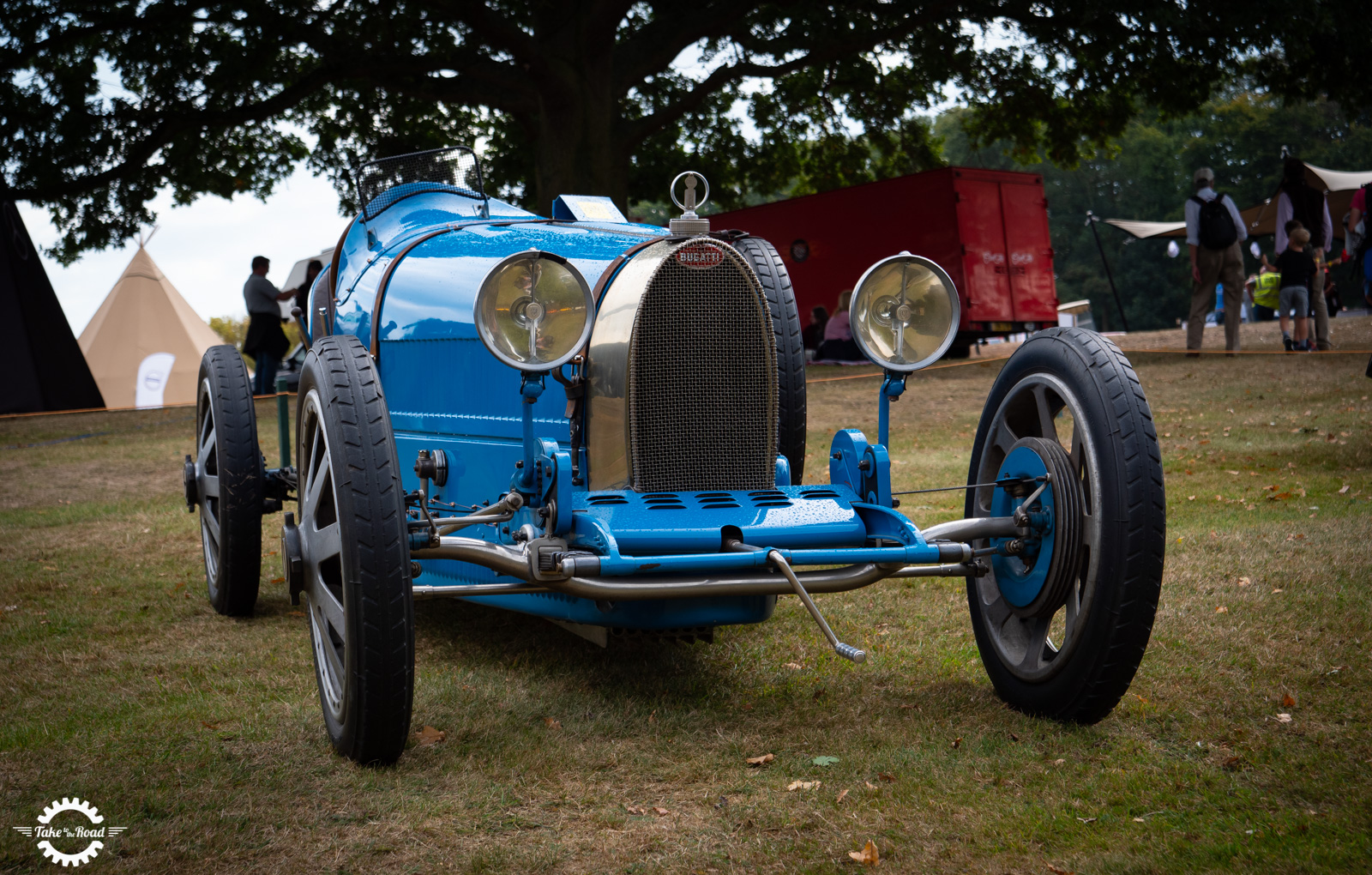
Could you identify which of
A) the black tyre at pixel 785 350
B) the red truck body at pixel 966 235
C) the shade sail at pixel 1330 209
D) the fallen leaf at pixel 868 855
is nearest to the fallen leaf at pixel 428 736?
the fallen leaf at pixel 868 855

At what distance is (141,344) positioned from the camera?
1944 cm

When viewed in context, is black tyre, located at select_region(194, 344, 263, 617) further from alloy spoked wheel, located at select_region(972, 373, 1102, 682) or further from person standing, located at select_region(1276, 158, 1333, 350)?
person standing, located at select_region(1276, 158, 1333, 350)

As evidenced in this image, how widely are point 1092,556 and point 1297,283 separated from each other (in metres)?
12.6

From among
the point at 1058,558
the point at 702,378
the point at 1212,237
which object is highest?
the point at 1212,237

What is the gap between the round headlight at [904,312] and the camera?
3.74m

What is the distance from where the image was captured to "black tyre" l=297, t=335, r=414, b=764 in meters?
2.91

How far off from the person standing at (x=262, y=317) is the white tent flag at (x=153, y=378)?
4283 mm

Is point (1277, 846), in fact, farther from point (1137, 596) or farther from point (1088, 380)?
point (1088, 380)

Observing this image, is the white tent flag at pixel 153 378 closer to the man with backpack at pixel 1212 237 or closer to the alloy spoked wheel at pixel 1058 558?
the man with backpack at pixel 1212 237

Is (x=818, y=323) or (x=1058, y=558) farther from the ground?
(x=818, y=323)

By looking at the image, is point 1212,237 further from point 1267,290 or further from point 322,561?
point 1267,290

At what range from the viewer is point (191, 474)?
5.46 m

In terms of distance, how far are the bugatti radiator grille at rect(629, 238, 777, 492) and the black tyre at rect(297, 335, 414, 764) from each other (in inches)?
34.8

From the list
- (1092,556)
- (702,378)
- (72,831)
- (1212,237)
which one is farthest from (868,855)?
(1212,237)
